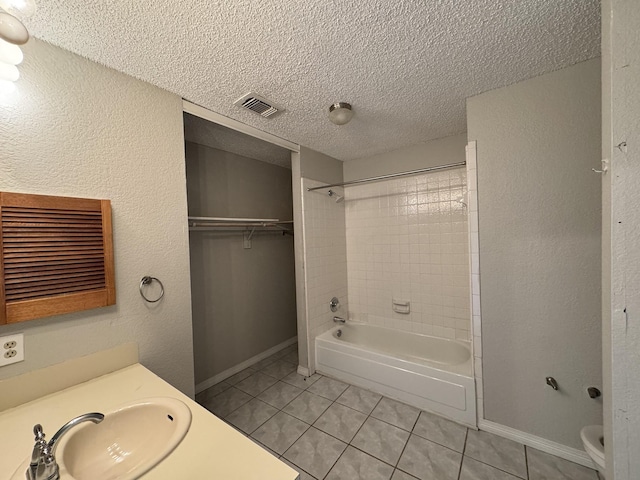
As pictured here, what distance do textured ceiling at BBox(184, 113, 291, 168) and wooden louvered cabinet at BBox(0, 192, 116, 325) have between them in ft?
3.68

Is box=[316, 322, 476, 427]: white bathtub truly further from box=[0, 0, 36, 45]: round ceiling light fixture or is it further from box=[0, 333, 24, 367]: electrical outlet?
box=[0, 0, 36, 45]: round ceiling light fixture

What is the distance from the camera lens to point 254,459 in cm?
70

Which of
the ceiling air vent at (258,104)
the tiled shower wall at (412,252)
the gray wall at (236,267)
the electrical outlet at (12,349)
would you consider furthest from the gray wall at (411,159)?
the electrical outlet at (12,349)

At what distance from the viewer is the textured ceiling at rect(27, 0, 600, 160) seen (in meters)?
1.02

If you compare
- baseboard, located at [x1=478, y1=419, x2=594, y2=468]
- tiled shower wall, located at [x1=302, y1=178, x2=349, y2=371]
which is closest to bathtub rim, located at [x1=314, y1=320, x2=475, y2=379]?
tiled shower wall, located at [x1=302, y1=178, x2=349, y2=371]

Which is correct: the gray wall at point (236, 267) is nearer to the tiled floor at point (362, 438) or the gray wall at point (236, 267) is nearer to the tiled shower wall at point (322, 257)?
the tiled floor at point (362, 438)

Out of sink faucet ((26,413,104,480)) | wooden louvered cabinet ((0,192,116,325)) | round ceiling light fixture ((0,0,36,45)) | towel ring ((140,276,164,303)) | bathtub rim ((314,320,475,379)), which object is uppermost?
round ceiling light fixture ((0,0,36,45))

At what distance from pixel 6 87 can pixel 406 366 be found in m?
2.83

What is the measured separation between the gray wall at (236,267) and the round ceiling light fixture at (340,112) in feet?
4.55

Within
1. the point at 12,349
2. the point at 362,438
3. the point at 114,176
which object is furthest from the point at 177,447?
the point at 362,438

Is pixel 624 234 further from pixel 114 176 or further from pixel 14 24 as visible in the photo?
pixel 114 176

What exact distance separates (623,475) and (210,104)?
2.54 meters

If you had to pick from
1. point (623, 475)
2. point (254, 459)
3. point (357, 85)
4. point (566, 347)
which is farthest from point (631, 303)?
point (357, 85)

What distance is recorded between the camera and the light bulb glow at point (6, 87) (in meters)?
1.00
